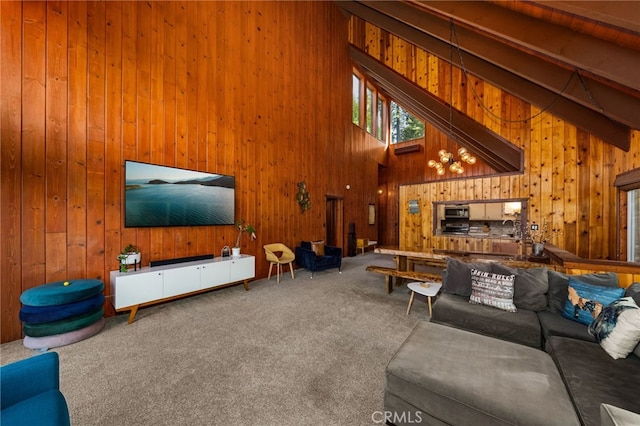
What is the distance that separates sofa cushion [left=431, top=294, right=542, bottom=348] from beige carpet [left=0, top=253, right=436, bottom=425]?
1.88 feet

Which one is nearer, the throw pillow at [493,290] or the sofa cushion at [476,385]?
the sofa cushion at [476,385]

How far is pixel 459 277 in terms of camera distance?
2752mm

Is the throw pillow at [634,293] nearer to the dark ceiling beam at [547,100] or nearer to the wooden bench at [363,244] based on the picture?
the dark ceiling beam at [547,100]

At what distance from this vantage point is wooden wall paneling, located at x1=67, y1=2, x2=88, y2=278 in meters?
2.93

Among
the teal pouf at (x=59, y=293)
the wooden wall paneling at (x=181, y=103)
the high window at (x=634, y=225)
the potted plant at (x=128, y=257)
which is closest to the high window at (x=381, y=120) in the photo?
the high window at (x=634, y=225)

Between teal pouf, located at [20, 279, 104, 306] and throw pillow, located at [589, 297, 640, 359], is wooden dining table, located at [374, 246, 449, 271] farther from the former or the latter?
teal pouf, located at [20, 279, 104, 306]

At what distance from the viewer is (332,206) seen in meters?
7.86

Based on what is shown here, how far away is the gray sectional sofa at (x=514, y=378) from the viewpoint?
1.16 metres

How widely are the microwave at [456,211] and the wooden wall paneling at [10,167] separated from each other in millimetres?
8319

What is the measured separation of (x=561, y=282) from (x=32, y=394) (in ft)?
12.8

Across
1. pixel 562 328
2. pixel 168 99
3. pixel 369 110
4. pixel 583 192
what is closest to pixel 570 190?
pixel 583 192

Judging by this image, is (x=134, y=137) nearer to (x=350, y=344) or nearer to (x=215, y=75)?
(x=215, y=75)

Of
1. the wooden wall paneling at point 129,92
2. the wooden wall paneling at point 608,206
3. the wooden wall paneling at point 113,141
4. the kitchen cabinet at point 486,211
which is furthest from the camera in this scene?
the kitchen cabinet at point 486,211
